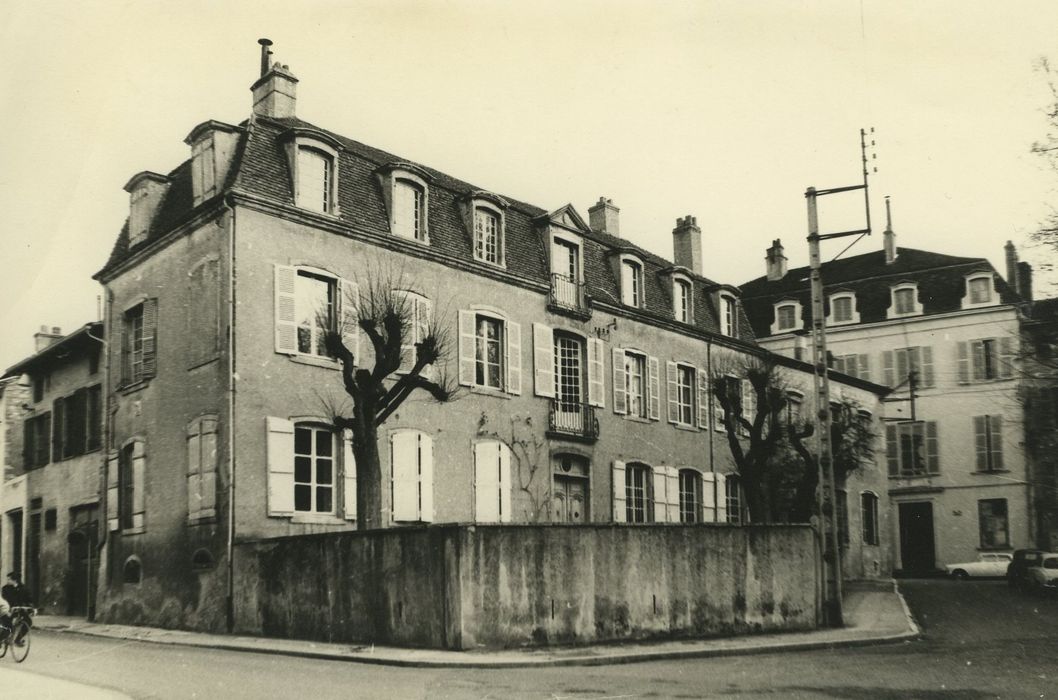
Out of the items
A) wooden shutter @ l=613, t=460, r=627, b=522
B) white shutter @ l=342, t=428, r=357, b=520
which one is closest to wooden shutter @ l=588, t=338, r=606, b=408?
wooden shutter @ l=613, t=460, r=627, b=522

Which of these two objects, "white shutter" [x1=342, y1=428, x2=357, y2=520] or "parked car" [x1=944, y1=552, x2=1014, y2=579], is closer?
"white shutter" [x1=342, y1=428, x2=357, y2=520]

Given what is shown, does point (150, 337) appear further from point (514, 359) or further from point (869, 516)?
point (869, 516)

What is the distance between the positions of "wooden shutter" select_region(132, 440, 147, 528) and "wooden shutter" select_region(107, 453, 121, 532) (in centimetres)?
67

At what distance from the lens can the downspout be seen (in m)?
17.3

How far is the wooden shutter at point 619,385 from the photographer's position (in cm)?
2723

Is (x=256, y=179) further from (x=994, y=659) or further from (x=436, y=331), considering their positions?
(x=994, y=659)

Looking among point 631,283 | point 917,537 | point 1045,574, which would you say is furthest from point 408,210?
point 917,537

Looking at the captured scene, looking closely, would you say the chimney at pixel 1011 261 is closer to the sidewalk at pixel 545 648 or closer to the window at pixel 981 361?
the window at pixel 981 361

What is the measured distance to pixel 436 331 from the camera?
21.5 metres

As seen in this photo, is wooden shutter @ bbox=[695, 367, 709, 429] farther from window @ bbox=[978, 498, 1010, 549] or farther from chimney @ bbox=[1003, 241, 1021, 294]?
chimney @ bbox=[1003, 241, 1021, 294]

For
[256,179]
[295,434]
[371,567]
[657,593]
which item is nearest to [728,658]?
[657,593]

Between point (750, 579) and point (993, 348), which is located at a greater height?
point (993, 348)

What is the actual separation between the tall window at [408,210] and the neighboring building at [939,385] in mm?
23920

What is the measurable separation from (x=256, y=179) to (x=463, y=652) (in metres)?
9.53
